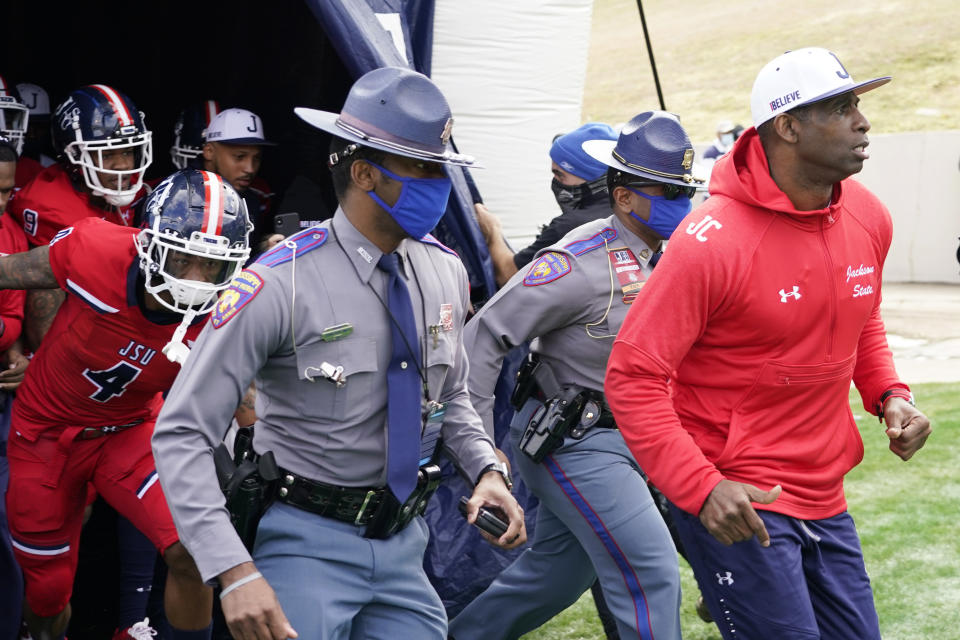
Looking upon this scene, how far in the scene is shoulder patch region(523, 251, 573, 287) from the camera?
13.5ft

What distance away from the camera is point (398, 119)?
2.86 meters

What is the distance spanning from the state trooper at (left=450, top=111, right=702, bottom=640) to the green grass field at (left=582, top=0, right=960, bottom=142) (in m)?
20.6

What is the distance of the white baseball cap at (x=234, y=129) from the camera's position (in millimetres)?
5242

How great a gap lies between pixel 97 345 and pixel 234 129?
160cm

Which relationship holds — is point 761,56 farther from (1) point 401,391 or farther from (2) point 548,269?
(1) point 401,391

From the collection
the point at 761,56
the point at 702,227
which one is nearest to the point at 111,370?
the point at 702,227

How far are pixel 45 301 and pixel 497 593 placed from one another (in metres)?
1.96

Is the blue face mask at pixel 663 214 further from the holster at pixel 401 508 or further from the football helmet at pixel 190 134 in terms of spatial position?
the football helmet at pixel 190 134

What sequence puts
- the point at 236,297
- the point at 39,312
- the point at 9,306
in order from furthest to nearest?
the point at 39,312 → the point at 9,306 → the point at 236,297

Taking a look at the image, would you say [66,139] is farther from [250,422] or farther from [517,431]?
[517,431]

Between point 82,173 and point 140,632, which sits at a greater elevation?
point 82,173

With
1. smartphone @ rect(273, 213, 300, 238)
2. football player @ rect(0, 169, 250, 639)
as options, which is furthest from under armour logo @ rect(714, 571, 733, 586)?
smartphone @ rect(273, 213, 300, 238)

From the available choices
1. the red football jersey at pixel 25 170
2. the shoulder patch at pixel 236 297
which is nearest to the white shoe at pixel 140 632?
the red football jersey at pixel 25 170

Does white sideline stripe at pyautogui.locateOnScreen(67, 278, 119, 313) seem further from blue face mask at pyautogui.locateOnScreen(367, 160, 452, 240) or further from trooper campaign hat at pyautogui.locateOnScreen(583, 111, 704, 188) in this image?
trooper campaign hat at pyautogui.locateOnScreen(583, 111, 704, 188)
